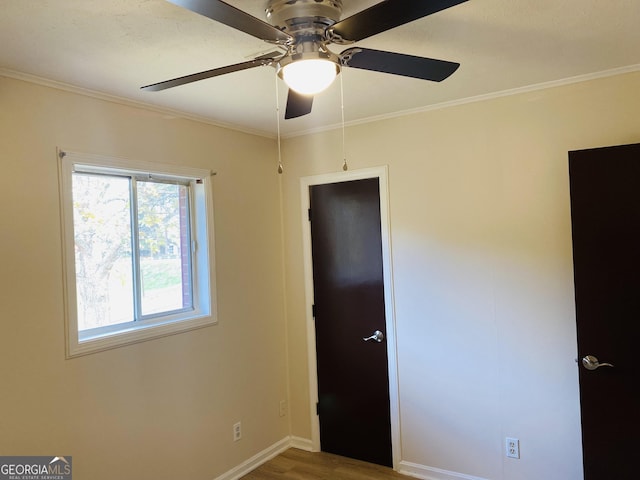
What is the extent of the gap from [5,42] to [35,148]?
54cm

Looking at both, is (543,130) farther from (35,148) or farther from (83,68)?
(35,148)

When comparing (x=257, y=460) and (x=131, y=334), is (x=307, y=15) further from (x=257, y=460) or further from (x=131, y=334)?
(x=257, y=460)

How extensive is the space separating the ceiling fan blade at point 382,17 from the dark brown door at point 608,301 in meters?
1.64

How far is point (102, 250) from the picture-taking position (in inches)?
102

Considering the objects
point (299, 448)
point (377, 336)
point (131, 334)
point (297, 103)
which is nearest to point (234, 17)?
point (297, 103)

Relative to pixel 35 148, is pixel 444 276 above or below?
below

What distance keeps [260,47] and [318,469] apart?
2.87 meters

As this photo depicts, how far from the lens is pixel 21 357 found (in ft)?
6.93

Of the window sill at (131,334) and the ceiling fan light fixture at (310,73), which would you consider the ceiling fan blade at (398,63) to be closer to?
the ceiling fan light fixture at (310,73)

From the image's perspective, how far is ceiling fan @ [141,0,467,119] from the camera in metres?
1.25

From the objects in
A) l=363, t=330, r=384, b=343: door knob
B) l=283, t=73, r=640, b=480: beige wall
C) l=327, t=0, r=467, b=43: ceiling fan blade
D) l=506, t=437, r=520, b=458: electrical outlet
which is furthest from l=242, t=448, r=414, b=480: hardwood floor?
l=327, t=0, r=467, b=43: ceiling fan blade

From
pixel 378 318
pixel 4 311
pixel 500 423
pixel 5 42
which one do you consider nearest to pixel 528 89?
pixel 378 318

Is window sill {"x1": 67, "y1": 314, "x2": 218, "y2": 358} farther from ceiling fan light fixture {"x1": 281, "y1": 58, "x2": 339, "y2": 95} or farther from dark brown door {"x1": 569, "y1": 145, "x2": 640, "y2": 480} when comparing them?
dark brown door {"x1": 569, "y1": 145, "x2": 640, "y2": 480}

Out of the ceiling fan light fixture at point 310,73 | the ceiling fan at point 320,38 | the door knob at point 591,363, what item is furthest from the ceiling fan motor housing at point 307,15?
the door knob at point 591,363
